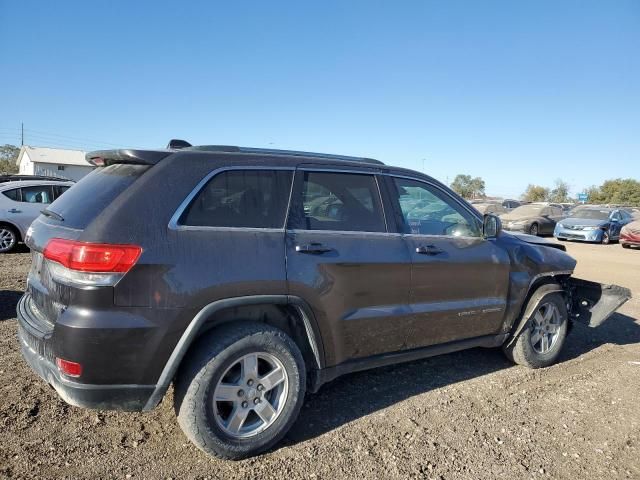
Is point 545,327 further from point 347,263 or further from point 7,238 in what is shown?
point 7,238

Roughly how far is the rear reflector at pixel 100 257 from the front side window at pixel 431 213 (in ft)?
6.61

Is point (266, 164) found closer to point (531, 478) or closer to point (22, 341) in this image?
point (22, 341)

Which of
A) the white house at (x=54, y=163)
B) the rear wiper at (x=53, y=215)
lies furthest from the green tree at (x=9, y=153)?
the rear wiper at (x=53, y=215)

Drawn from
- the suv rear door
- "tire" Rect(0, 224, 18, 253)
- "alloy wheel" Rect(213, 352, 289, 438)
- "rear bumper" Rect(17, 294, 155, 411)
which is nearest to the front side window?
the suv rear door

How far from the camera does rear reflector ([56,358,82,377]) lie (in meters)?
2.56

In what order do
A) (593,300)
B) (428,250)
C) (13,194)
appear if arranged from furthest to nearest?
1. (13,194)
2. (593,300)
3. (428,250)

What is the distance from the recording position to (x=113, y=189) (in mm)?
2848

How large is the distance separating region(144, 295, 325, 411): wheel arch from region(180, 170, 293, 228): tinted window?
48 cm

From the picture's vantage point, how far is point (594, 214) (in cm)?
2109

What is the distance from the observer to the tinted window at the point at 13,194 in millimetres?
10398

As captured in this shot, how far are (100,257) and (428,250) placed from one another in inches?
91.3

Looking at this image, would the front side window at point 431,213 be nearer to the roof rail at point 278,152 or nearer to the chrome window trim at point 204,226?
the roof rail at point 278,152

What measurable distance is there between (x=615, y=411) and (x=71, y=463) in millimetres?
3994

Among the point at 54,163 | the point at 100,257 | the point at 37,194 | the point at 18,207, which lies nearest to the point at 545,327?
the point at 100,257
